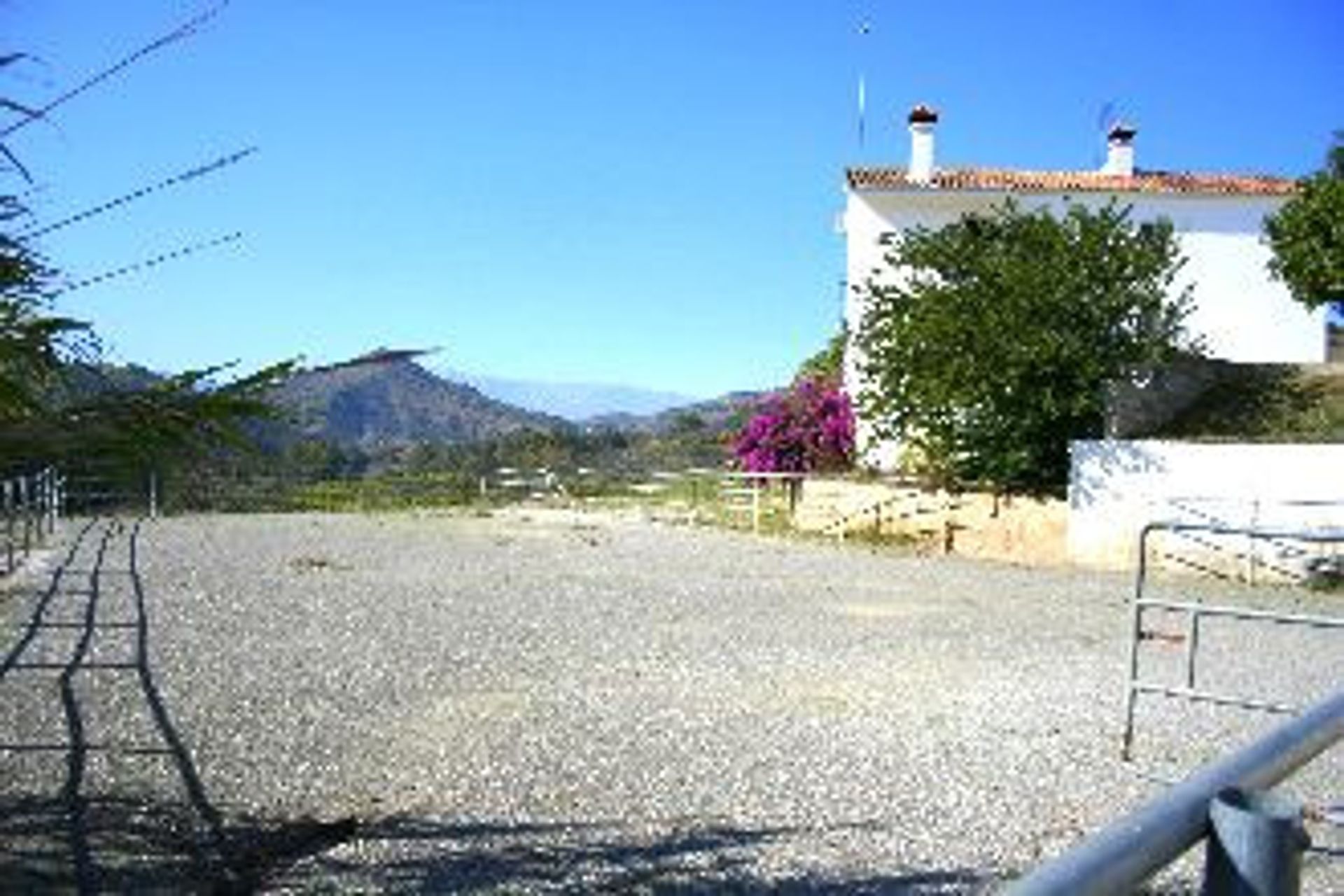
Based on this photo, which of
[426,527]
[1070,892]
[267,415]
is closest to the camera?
[1070,892]

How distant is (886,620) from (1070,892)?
47.6ft

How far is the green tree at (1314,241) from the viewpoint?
30.3m

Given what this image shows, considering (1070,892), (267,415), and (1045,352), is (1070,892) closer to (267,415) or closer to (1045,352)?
(267,415)

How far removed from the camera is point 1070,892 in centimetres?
126

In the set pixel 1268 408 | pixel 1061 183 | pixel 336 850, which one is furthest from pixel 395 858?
pixel 1061 183

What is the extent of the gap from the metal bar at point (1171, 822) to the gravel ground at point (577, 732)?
4.32 metres

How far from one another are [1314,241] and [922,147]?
10.3 m

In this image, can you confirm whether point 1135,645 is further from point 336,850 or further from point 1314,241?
point 1314,241

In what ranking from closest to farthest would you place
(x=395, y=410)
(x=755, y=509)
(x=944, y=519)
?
(x=944, y=519)
(x=755, y=509)
(x=395, y=410)

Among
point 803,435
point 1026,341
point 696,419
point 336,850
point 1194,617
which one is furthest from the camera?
point 696,419

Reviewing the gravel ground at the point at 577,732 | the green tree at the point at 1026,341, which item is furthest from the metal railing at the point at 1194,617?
the green tree at the point at 1026,341

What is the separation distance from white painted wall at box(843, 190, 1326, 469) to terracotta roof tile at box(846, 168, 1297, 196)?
0.17 meters

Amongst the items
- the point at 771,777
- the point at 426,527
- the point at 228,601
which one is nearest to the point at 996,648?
the point at 771,777

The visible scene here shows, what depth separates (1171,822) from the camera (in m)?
1.53
